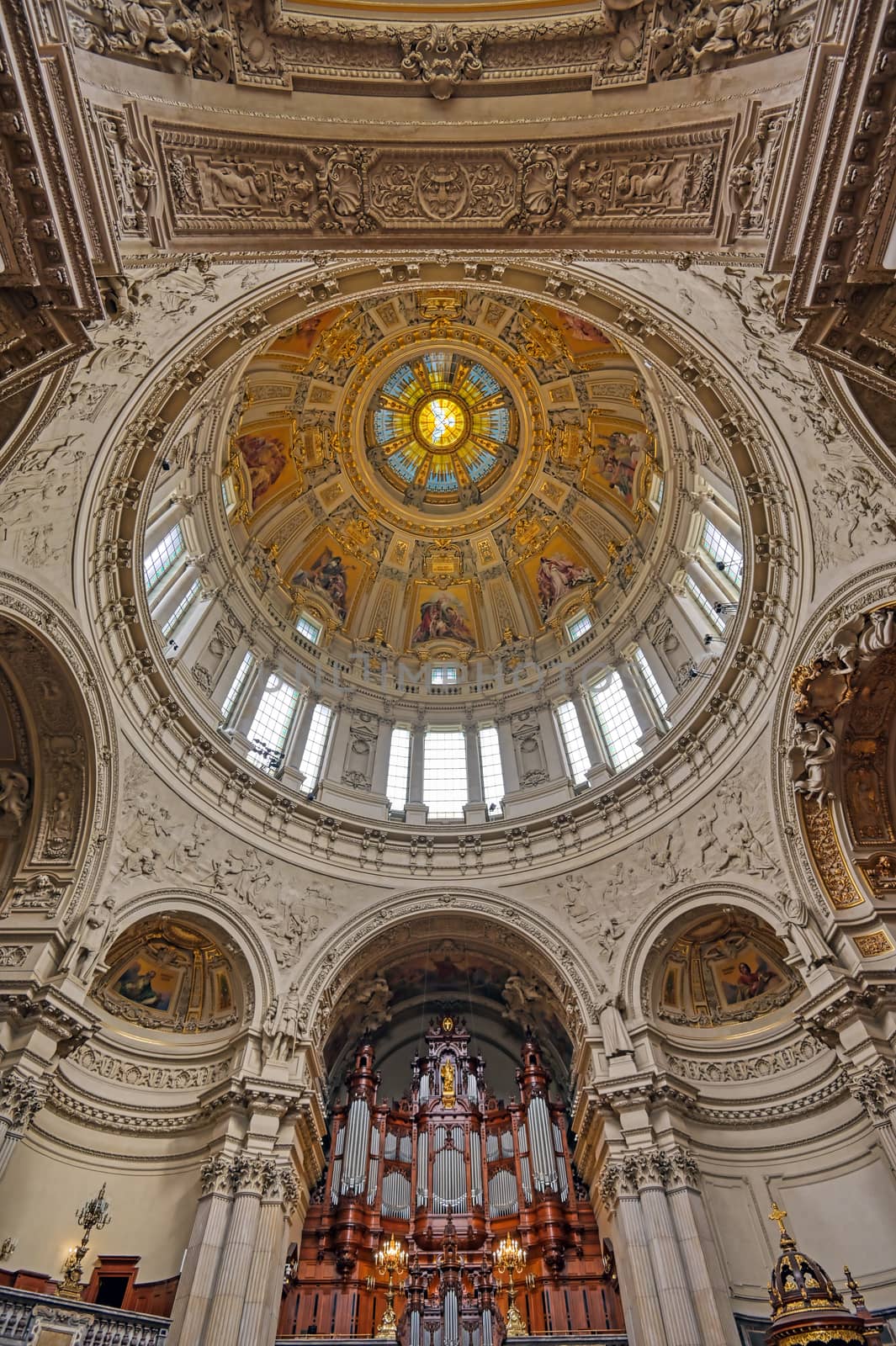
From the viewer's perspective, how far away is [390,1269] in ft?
50.1

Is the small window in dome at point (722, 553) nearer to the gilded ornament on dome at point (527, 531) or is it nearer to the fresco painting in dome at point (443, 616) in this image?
the gilded ornament on dome at point (527, 531)

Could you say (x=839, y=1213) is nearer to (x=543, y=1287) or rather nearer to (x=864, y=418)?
(x=543, y=1287)

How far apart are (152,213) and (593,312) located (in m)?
8.61

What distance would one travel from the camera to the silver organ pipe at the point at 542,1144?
18797 millimetres

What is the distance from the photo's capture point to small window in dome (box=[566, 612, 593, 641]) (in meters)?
27.6

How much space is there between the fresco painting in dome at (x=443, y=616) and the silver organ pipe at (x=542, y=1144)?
16475 millimetres

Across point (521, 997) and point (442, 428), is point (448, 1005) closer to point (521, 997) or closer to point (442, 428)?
point (521, 997)

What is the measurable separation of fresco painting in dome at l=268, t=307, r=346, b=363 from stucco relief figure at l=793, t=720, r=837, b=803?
19.8m

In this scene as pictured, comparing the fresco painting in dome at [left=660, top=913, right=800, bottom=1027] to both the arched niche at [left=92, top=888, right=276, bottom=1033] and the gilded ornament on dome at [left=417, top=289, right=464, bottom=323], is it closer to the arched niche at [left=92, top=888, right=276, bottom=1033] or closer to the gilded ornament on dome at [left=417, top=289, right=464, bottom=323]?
the arched niche at [left=92, top=888, right=276, bottom=1033]

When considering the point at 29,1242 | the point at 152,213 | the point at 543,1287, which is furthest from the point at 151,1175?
the point at 152,213

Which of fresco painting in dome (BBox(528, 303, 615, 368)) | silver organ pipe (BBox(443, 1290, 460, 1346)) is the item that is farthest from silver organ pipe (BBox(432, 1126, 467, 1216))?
fresco painting in dome (BBox(528, 303, 615, 368))

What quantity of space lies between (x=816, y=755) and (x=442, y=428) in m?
21.7

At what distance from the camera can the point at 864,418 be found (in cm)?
1123

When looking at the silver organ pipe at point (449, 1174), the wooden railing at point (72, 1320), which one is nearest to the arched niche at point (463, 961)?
the silver organ pipe at point (449, 1174)
